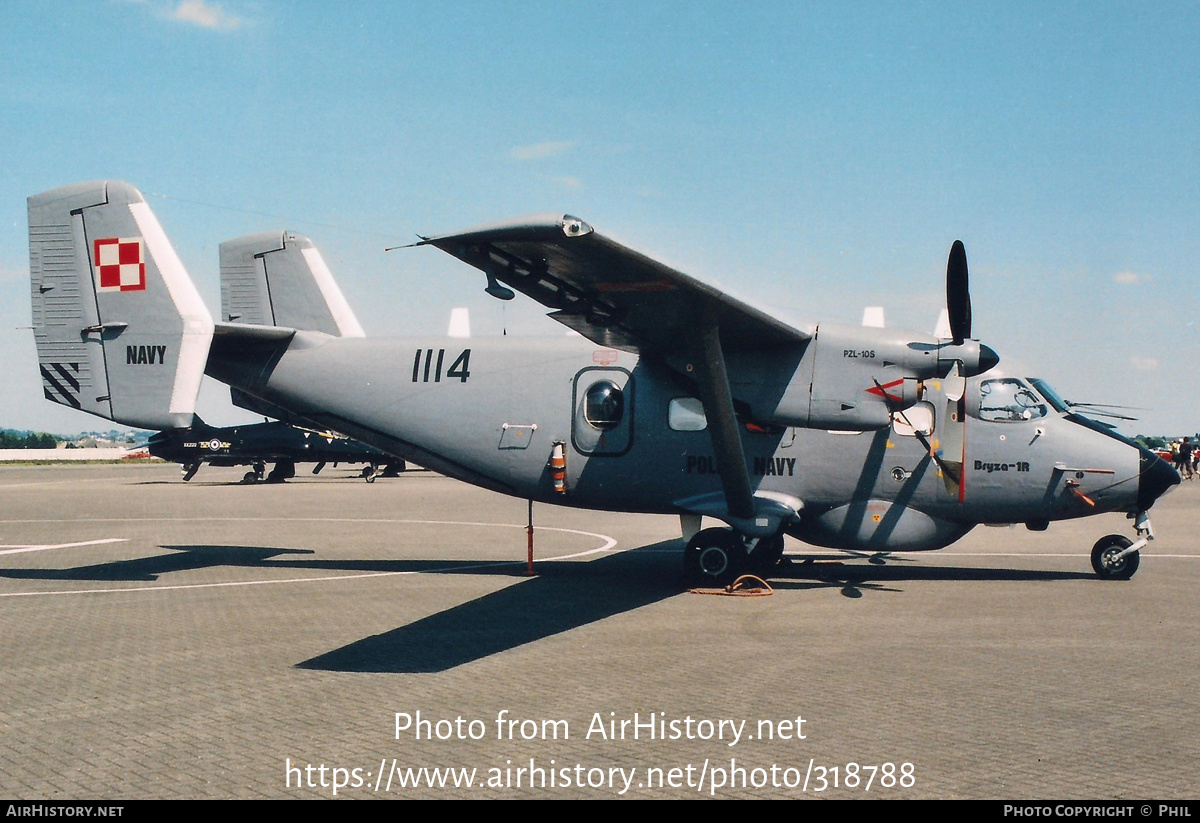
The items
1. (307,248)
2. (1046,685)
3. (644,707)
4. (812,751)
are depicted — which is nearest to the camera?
(812,751)

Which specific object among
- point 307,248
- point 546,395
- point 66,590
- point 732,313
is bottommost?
point 66,590

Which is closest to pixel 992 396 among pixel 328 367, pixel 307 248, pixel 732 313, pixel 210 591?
pixel 732 313

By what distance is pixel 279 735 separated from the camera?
23.1ft

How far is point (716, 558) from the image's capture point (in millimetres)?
14078

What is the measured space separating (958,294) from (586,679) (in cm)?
740

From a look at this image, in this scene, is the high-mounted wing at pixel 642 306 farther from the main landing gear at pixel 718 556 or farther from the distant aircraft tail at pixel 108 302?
the distant aircraft tail at pixel 108 302

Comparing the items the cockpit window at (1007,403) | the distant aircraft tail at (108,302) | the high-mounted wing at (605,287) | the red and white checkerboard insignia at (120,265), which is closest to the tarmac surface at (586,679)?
the cockpit window at (1007,403)

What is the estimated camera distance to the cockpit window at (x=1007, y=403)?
14.5m

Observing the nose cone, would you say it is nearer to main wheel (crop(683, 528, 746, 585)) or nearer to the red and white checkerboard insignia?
main wheel (crop(683, 528, 746, 585))

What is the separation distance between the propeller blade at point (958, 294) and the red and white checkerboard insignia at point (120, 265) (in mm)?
11856
